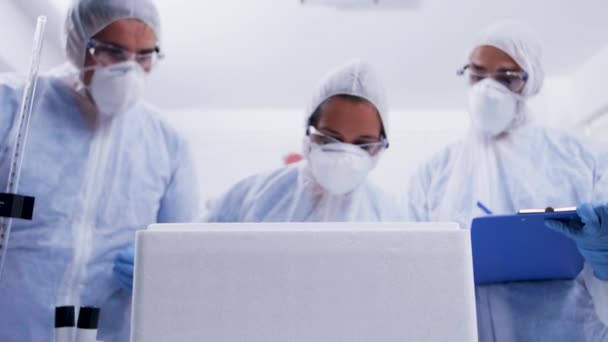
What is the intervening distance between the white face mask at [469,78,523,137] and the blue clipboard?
52 cm

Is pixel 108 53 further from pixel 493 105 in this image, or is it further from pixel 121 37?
pixel 493 105

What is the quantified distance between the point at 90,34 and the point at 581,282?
4.96ft

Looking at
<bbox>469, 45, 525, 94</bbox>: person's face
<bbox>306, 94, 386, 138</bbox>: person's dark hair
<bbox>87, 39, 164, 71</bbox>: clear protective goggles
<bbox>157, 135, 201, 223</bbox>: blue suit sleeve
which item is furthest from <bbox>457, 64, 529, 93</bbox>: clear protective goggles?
<bbox>87, 39, 164, 71</bbox>: clear protective goggles

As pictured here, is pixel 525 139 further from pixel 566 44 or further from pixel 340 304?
pixel 340 304

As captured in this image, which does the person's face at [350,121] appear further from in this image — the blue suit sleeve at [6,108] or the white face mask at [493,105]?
the blue suit sleeve at [6,108]

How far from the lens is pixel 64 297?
4.77 ft

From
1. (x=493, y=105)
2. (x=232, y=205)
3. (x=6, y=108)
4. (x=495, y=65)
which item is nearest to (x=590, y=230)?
(x=493, y=105)

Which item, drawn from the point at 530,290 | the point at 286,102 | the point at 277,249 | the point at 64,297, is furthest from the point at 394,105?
the point at 277,249

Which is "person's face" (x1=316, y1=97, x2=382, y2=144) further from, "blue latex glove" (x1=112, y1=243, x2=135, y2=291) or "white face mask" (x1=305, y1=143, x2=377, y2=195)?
"blue latex glove" (x1=112, y1=243, x2=135, y2=291)

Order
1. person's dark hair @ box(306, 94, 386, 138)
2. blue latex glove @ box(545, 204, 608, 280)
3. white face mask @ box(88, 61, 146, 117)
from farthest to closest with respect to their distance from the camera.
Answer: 1. person's dark hair @ box(306, 94, 386, 138)
2. white face mask @ box(88, 61, 146, 117)
3. blue latex glove @ box(545, 204, 608, 280)

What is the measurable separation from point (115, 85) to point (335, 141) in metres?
0.65

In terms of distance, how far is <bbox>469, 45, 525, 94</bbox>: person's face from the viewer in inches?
68.5

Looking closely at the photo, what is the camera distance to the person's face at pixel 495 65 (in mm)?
1739

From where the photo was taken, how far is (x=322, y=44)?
223 centimetres
